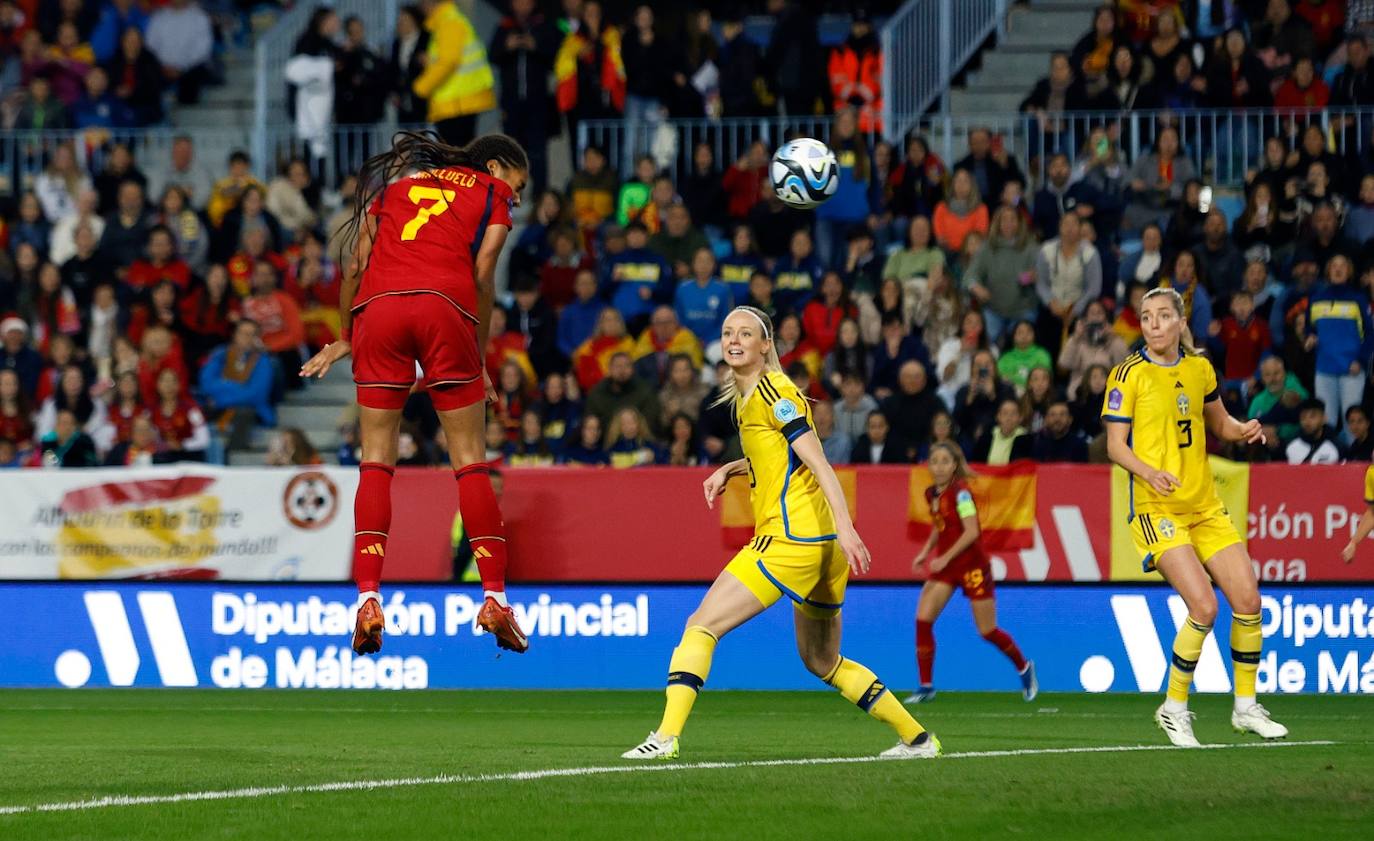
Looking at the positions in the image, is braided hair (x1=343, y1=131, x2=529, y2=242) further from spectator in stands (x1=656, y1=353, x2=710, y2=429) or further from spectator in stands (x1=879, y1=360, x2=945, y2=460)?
spectator in stands (x1=656, y1=353, x2=710, y2=429)

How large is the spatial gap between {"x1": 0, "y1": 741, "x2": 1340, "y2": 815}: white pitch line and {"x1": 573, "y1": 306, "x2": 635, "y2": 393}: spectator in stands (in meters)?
10.6

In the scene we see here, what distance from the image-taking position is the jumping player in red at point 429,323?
9648 mm

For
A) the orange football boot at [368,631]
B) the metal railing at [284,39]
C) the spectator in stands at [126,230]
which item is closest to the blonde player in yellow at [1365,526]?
the orange football boot at [368,631]

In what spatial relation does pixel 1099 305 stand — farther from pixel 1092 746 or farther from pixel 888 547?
pixel 1092 746

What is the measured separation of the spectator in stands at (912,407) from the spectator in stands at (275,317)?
6203 millimetres

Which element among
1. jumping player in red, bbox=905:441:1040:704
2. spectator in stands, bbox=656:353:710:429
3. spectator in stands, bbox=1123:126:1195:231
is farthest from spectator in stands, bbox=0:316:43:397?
spectator in stands, bbox=1123:126:1195:231

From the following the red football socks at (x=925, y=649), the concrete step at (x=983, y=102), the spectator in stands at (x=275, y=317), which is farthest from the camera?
the concrete step at (x=983, y=102)

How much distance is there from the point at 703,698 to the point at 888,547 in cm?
239

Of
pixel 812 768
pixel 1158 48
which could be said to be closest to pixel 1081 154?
pixel 1158 48

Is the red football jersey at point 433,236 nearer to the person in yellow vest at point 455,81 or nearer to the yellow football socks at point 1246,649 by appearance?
the yellow football socks at point 1246,649

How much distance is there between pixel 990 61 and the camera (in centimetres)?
2417

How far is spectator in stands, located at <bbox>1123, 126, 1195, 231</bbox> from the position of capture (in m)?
20.8

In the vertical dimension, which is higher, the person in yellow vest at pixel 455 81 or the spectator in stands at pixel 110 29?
the spectator in stands at pixel 110 29

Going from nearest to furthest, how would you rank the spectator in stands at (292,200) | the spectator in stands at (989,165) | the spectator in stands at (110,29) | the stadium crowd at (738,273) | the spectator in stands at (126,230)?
1. the stadium crowd at (738,273)
2. the spectator in stands at (989,165)
3. the spectator in stands at (126,230)
4. the spectator in stands at (292,200)
5. the spectator in stands at (110,29)
